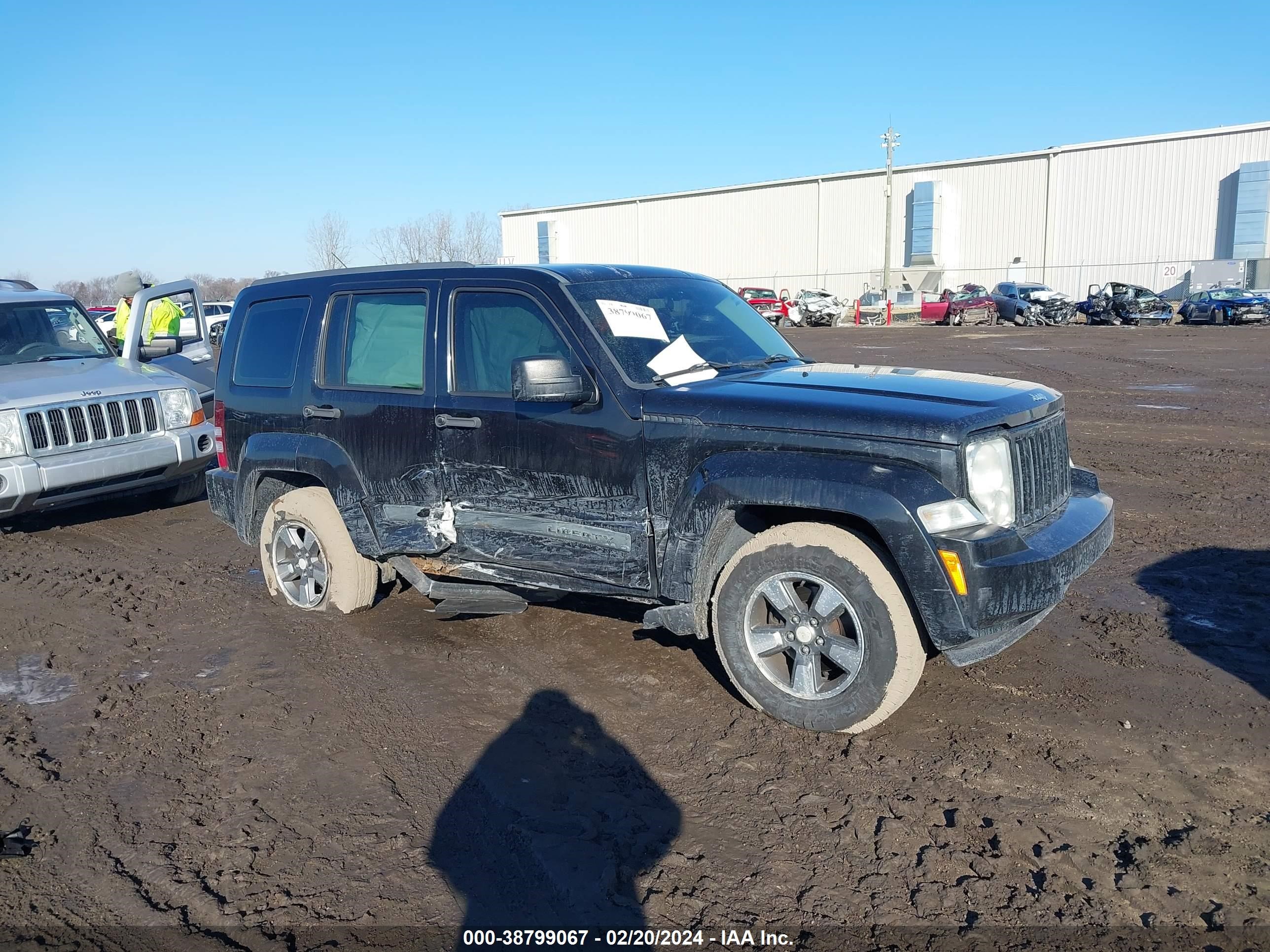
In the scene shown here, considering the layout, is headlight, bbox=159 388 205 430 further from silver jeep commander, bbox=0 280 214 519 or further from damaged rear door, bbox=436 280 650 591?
damaged rear door, bbox=436 280 650 591

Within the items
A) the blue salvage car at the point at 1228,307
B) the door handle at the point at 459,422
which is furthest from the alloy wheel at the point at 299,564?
the blue salvage car at the point at 1228,307

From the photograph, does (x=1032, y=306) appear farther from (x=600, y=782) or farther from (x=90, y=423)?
(x=600, y=782)

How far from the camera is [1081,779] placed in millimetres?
3865

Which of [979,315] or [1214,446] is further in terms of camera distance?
[979,315]

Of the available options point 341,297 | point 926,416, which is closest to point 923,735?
point 926,416

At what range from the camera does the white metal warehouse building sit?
47.4m

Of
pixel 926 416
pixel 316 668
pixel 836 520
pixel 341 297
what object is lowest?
pixel 316 668

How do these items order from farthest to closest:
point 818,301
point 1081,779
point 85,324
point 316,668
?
1. point 818,301
2. point 85,324
3. point 316,668
4. point 1081,779

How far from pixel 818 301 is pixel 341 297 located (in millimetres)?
40060

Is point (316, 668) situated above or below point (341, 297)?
below

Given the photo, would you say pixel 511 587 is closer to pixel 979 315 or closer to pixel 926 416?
pixel 926 416

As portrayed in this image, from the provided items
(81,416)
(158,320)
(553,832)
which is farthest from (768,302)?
(553,832)

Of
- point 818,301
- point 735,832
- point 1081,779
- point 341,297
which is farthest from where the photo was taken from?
point 818,301

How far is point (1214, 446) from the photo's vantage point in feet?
35.7
